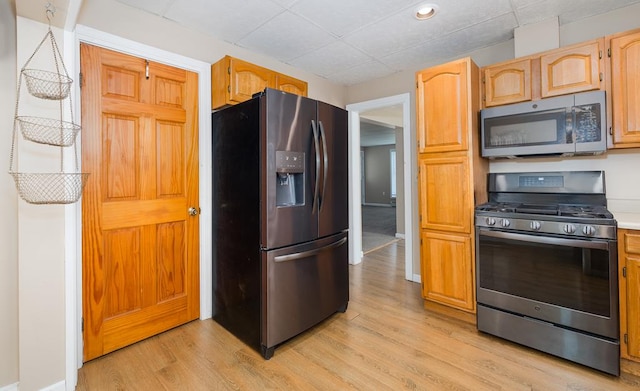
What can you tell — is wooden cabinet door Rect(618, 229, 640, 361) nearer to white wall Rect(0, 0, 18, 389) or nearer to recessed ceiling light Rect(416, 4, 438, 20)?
recessed ceiling light Rect(416, 4, 438, 20)

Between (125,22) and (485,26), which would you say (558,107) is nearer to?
(485,26)

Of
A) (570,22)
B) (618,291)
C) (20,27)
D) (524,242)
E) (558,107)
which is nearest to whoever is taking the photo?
(20,27)

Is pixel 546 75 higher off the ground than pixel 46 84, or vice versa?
pixel 546 75

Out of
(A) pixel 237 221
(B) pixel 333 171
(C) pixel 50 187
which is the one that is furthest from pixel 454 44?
(C) pixel 50 187

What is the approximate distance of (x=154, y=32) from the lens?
2.17 metres

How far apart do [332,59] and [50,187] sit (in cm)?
264

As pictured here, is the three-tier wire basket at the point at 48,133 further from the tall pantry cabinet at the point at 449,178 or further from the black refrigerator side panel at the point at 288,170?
the tall pantry cabinet at the point at 449,178

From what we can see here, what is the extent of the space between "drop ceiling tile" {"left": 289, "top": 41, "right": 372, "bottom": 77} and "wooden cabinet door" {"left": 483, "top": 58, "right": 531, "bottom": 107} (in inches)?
47.8

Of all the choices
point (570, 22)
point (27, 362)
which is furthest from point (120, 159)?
point (570, 22)

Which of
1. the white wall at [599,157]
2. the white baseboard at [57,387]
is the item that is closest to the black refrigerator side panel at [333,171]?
the white wall at [599,157]

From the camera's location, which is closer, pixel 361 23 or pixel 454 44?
pixel 361 23

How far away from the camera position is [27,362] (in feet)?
4.99

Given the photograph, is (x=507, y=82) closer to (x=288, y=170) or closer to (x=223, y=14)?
(x=288, y=170)

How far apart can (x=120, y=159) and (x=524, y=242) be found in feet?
9.72
